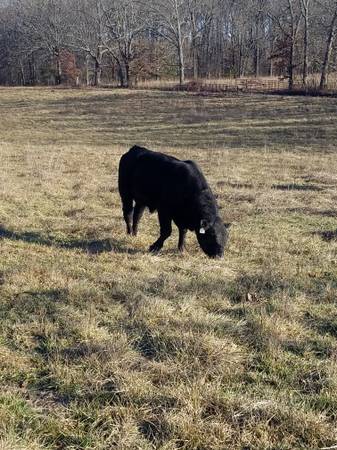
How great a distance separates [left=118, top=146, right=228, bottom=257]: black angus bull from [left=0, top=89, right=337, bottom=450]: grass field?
36 cm

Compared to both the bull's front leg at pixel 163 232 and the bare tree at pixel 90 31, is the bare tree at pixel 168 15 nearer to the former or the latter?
the bare tree at pixel 90 31

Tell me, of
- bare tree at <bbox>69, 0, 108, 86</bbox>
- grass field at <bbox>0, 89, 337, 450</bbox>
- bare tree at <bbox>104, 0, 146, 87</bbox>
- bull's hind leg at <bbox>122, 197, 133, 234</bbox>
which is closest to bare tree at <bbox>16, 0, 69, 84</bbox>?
bare tree at <bbox>69, 0, 108, 86</bbox>

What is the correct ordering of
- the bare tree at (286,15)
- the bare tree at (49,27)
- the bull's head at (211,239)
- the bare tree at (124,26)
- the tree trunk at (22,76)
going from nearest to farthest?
the bull's head at (211,239) < the bare tree at (286,15) < the bare tree at (124,26) < the bare tree at (49,27) < the tree trunk at (22,76)

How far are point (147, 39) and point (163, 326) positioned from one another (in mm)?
79976

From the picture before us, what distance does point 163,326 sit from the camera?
16.4 ft

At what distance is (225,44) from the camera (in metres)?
79.4

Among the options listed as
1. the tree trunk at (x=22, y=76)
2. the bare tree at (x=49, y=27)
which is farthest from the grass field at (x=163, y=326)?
the tree trunk at (x=22, y=76)

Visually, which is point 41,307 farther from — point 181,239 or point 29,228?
point 29,228

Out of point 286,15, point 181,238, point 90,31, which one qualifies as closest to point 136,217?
point 181,238


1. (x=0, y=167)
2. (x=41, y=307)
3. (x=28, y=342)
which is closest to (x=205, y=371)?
(x=28, y=342)

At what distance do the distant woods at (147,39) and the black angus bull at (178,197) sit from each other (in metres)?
53.7

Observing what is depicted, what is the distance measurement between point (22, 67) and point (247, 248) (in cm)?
7684

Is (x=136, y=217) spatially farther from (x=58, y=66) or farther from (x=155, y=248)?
(x=58, y=66)

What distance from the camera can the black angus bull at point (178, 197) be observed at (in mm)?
7773
